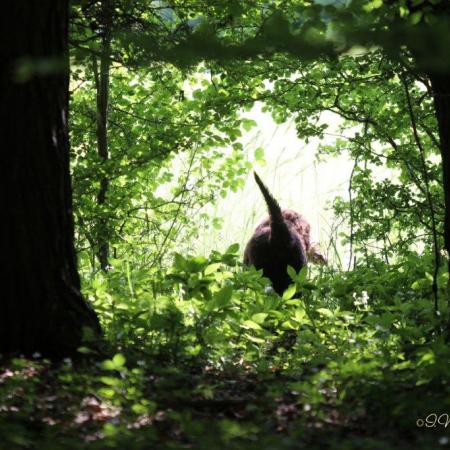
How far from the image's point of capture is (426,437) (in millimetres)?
2367

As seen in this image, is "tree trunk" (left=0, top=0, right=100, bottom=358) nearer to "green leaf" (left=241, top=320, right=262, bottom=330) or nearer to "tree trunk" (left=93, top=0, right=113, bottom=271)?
"green leaf" (left=241, top=320, right=262, bottom=330)

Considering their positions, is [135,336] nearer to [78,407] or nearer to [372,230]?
[78,407]

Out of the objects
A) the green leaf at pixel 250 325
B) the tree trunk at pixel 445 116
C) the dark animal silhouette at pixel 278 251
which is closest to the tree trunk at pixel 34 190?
the green leaf at pixel 250 325

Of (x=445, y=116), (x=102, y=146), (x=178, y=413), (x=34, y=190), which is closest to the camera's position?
(x=178, y=413)

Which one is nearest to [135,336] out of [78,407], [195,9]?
[78,407]

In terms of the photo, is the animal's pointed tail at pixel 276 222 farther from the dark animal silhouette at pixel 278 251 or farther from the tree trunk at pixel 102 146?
the tree trunk at pixel 102 146

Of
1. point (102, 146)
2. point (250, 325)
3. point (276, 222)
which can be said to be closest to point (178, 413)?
point (250, 325)

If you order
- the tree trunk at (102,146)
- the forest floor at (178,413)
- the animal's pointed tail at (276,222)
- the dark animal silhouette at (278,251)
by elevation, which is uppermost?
the tree trunk at (102,146)

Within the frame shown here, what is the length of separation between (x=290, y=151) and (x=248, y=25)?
6102 millimetres

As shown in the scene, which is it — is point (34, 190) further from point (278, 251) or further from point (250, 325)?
point (278, 251)

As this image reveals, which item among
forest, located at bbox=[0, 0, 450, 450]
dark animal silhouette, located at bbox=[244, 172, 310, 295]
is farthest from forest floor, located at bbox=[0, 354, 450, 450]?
dark animal silhouette, located at bbox=[244, 172, 310, 295]

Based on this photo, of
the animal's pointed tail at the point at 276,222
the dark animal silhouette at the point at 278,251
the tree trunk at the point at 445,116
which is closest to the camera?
the tree trunk at the point at 445,116

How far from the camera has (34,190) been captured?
10.8ft

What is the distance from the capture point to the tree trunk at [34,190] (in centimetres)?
324
